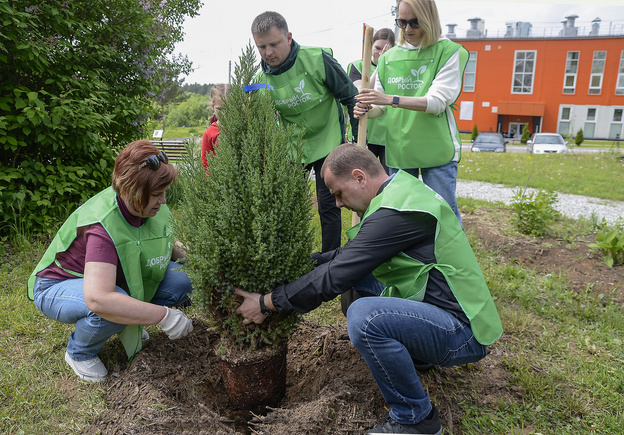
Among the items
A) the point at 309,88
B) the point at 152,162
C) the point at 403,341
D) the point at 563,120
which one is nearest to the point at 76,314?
the point at 152,162

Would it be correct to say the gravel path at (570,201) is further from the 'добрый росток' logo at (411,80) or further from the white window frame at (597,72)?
the white window frame at (597,72)

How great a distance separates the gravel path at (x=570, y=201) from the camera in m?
7.21

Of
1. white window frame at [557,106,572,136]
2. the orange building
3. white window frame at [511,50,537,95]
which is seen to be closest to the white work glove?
the orange building

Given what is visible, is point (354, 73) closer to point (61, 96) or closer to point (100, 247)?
point (61, 96)

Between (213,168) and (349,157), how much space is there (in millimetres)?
733

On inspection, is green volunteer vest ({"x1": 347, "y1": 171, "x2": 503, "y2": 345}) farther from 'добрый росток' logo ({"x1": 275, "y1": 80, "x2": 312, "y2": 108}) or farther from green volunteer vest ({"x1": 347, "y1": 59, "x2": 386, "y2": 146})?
green volunteer vest ({"x1": 347, "y1": 59, "x2": 386, "y2": 146})

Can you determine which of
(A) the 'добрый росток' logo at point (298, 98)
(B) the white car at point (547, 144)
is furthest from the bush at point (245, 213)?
(B) the white car at point (547, 144)

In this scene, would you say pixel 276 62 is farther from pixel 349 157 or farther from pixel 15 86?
pixel 15 86

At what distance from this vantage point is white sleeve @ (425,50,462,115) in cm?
329

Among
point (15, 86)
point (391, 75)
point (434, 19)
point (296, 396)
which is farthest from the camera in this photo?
point (15, 86)

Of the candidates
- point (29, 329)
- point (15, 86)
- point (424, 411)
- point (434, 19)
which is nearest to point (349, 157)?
point (424, 411)

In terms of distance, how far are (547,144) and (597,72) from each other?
1898 centimetres

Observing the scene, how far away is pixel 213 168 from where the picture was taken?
2289 mm

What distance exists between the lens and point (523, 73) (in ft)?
115
